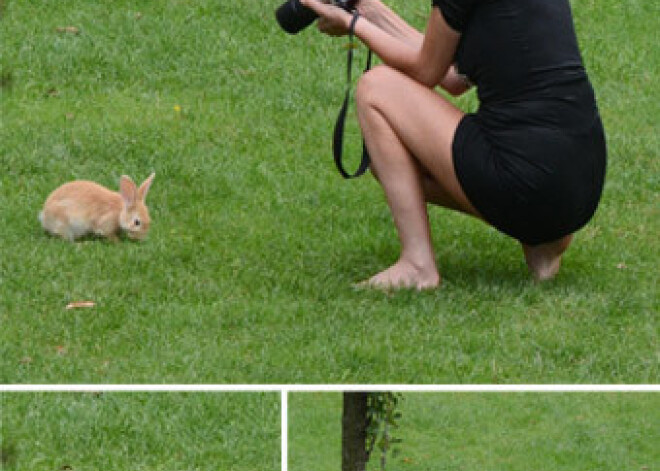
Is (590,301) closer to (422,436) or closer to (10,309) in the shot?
(422,436)

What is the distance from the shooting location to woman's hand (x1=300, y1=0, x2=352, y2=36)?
20.6 ft

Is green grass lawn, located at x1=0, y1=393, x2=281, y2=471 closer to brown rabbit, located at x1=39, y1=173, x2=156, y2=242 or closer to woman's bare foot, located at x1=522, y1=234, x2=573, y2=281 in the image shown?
brown rabbit, located at x1=39, y1=173, x2=156, y2=242

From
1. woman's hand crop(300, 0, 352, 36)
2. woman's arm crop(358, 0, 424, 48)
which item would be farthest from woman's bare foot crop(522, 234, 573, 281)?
woman's hand crop(300, 0, 352, 36)

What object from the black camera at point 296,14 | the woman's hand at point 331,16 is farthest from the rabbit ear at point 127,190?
the woman's hand at point 331,16

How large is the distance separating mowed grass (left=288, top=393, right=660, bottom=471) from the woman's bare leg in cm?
109

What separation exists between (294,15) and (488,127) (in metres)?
1.03

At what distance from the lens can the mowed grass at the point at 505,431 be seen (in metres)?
4.82

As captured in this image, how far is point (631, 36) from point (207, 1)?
2772 mm

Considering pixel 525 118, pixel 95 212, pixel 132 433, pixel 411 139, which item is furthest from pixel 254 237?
pixel 525 118

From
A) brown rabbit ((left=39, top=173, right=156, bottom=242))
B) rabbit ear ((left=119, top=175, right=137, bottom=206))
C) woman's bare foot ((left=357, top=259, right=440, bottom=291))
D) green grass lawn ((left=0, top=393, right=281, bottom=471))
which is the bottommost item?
green grass lawn ((left=0, top=393, right=281, bottom=471))

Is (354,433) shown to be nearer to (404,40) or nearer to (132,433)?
(132,433)

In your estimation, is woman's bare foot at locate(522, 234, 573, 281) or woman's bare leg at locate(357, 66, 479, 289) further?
woman's bare foot at locate(522, 234, 573, 281)

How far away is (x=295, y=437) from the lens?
15.9 feet

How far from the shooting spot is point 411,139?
6098 millimetres
